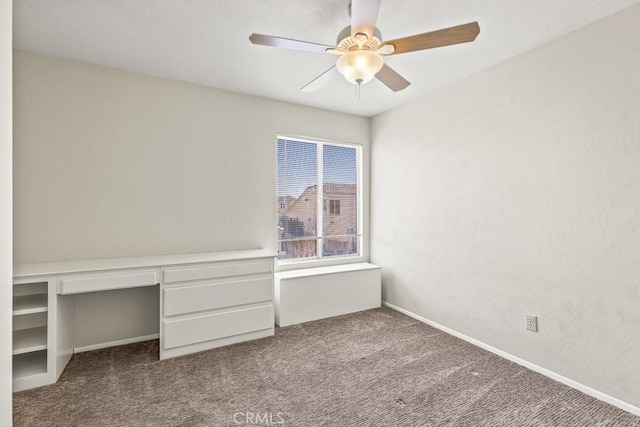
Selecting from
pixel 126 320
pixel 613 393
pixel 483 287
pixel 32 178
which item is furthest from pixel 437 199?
pixel 32 178

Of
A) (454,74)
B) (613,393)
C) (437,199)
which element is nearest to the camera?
(613,393)

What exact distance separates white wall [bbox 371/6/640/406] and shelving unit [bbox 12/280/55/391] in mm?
3305

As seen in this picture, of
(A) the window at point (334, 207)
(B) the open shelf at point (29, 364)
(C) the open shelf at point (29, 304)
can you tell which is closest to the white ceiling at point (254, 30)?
(A) the window at point (334, 207)

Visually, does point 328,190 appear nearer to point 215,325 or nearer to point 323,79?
point 323,79

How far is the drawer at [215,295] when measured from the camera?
101 inches

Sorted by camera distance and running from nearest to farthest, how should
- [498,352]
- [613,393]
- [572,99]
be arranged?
[613,393], [572,99], [498,352]

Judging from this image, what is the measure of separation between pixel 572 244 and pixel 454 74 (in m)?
1.73

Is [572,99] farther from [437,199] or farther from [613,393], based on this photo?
[613,393]

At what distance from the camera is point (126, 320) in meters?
2.86

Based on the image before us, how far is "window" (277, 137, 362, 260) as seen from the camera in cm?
374

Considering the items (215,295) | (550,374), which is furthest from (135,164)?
(550,374)

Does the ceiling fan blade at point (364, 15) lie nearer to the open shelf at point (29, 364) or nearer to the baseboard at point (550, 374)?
A: the baseboard at point (550, 374)

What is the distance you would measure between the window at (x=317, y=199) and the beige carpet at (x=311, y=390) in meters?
1.33

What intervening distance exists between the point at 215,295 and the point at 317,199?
1.77 meters
